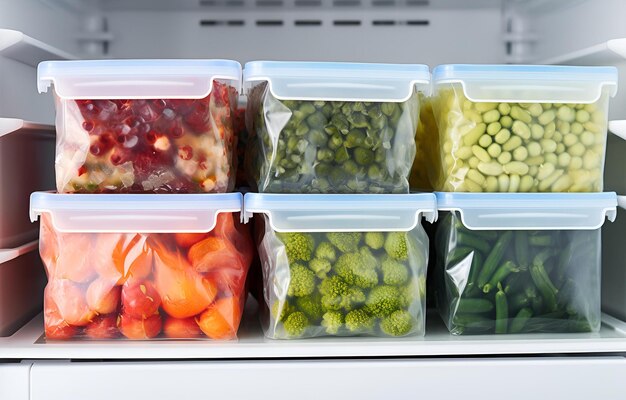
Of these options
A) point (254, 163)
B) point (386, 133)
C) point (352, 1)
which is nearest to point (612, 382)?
point (386, 133)

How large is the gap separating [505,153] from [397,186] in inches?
6.7

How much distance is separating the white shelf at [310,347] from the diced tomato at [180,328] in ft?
0.04

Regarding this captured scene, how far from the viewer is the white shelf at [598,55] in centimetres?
102

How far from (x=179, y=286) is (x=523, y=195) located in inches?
21.1

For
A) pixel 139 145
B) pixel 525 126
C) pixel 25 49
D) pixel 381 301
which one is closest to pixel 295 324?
pixel 381 301

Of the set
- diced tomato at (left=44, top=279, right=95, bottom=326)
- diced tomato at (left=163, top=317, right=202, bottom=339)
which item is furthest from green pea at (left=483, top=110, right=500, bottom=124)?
diced tomato at (left=44, top=279, right=95, bottom=326)

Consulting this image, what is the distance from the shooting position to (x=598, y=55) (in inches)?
44.3

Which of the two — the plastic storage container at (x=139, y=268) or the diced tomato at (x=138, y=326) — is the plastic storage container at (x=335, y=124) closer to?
the plastic storage container at (x=139, y=268)

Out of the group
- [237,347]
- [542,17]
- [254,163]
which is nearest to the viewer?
[237,347]

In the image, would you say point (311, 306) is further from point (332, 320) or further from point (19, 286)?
point (19, 286)

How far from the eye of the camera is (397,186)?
1051 mm

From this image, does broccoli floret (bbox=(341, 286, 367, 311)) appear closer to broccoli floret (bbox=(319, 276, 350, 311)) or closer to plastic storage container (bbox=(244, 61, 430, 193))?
broccoli floret (bbox=(319, 276, 350, 311))

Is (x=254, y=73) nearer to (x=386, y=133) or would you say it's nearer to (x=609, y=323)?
(x=386, y=133)

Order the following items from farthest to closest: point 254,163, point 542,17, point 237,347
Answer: point 542,17, point 254,163, point 237,347
